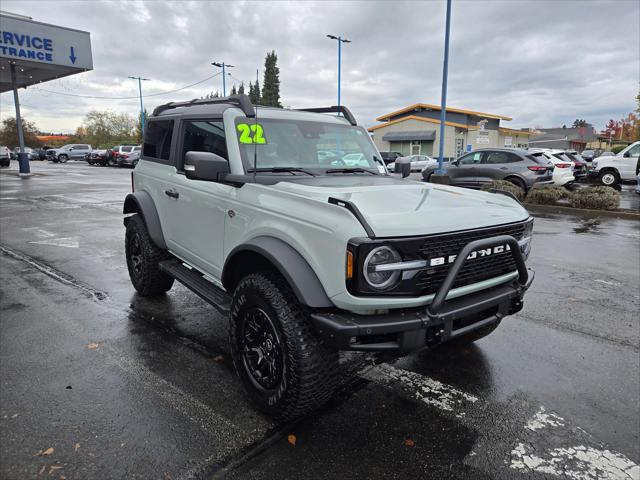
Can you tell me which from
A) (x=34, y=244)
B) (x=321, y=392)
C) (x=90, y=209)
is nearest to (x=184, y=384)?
(x=321, y=392)

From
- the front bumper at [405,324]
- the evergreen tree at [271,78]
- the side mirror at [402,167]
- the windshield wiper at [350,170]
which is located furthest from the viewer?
the evergreen tree at [271,78]

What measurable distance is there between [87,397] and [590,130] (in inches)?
4690

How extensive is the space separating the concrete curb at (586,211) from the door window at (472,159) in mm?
2621

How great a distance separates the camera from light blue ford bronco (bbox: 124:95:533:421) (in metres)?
2.33

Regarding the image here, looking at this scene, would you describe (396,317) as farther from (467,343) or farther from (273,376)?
(467,343)

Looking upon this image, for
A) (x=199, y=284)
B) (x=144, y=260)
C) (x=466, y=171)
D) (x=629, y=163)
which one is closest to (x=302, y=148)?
(x=199, y=284)

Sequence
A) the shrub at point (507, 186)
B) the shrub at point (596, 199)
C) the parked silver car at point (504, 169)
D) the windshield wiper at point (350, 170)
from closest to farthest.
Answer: the windshield wiper at point (350, 170), the shrub at point (596, 199), the shrub at point (507, 186), the parked silver car at point (504, 169)

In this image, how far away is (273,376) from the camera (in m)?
2.74

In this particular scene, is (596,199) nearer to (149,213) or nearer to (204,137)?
(204,137)

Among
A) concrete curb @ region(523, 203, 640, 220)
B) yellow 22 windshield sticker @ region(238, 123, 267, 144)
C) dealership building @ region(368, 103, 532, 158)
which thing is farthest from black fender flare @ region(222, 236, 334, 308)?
dealership building @ region(368, 103, 532, 158)

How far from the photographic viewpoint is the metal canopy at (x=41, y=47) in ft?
64.7

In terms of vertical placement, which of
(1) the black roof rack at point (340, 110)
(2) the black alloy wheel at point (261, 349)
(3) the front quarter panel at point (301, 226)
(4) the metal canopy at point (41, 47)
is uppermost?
(4) the metal canopy at point (41, 47)

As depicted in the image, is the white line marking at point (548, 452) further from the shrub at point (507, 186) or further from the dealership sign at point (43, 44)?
the dealership sign at point (43, 44)

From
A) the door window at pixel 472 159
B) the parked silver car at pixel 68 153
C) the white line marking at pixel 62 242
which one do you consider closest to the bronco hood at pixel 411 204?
the white line marking at pixel 62 242
